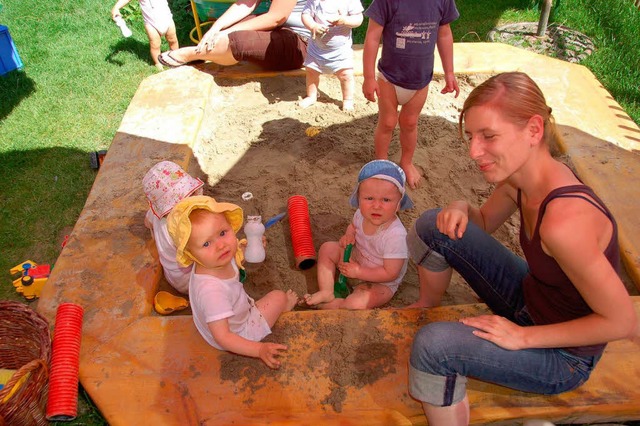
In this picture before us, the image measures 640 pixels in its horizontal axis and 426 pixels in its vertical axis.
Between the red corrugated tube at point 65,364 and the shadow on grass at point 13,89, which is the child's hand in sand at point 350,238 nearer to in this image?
the red corrugated tube at point 65,364

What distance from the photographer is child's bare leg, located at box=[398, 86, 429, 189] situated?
3264 mm

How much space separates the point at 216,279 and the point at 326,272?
808mm

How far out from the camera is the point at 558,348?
72.8 inches

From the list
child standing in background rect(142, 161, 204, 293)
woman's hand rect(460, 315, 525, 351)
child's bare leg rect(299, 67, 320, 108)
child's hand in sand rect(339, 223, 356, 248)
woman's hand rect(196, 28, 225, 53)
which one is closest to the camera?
woman's hand rect(460, 315, 525, 351)

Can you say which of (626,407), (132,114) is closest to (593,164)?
(626,407)

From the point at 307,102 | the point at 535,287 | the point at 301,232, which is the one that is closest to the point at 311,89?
the point at 307,102

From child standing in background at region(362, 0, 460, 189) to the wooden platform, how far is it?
1.25 m

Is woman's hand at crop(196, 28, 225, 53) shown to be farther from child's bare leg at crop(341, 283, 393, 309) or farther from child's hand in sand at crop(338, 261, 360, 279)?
child's bare leg at crop(341, 283, 393, 309)

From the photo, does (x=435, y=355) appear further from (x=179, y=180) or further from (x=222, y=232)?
(x=179, y=180)

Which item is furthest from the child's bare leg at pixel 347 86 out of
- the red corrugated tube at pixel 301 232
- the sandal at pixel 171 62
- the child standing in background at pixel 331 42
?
the sandal at pixel 171 62

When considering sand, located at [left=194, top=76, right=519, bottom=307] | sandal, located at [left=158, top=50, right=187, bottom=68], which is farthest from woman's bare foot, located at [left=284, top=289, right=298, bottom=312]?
sandal, located at [left=158, top=50, right=187, bottom=68]

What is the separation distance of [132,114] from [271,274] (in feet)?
5.87

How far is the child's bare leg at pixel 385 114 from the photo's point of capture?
127 inches

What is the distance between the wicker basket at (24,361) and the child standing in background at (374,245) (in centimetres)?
121
